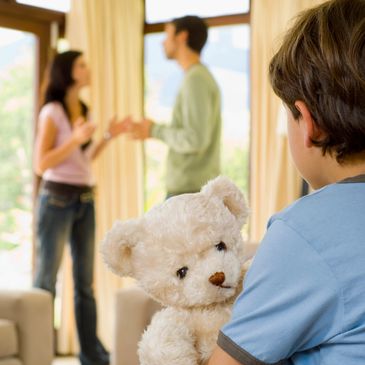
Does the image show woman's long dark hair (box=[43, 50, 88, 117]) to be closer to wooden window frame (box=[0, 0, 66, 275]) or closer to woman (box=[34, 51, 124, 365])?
woman (box=[34, 51, 124, 365])

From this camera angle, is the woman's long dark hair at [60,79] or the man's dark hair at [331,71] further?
the woman's long dark hair at [60,79]

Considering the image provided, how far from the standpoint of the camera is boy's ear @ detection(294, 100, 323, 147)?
2.87 ft

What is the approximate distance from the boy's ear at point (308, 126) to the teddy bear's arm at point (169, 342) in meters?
0.35

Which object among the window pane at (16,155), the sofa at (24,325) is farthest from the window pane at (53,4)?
the sofa at (24,325)

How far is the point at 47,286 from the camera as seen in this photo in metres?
3.47

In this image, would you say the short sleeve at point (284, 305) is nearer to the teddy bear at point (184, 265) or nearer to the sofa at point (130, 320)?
the teddy bear at point (184, 265)

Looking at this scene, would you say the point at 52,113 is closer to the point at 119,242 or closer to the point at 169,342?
the point at 119,242

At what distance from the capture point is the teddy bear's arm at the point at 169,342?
1.04m

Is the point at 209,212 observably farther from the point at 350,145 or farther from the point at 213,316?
the point at 350,145

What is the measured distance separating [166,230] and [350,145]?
0.34m

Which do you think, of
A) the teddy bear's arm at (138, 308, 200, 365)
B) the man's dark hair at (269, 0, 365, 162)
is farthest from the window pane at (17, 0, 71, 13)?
the man's dark hair at (269, 0, 365, 162)

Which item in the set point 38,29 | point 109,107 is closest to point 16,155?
point 109,107

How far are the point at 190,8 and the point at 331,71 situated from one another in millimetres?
3474

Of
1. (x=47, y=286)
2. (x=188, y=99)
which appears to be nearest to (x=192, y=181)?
(x=188, y=99)
